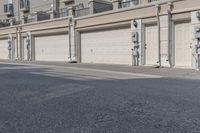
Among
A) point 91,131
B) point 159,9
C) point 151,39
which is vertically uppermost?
point 159,9

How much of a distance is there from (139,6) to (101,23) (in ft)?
12.8

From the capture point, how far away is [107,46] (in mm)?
24344

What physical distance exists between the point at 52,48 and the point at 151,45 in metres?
11.5

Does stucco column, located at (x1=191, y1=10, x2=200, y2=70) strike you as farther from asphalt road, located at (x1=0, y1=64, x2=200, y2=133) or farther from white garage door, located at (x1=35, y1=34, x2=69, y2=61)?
white garage door, located at (x1=35, y1=34, x2=69, y2=61)

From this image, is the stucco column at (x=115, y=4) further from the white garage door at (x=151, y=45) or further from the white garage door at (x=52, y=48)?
the white garage door at (x=52, y=48)

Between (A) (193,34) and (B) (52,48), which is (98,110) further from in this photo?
(B) (52,48)

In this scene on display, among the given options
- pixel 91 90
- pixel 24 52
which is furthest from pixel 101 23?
pixel 91 90

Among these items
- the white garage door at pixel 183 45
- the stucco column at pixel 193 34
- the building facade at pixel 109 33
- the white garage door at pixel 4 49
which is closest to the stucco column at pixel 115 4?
the building facade at pixel 109 33

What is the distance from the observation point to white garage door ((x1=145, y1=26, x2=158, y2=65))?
2077 centimetres

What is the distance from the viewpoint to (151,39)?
21047mm

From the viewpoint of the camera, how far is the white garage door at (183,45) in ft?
62.0

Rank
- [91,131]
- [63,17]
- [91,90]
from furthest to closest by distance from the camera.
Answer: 1. [63,17]
2. [91,90]
3. [91,131]

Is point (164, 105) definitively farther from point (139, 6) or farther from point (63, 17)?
point (63, 17)

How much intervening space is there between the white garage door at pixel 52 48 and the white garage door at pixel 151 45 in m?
8.66
